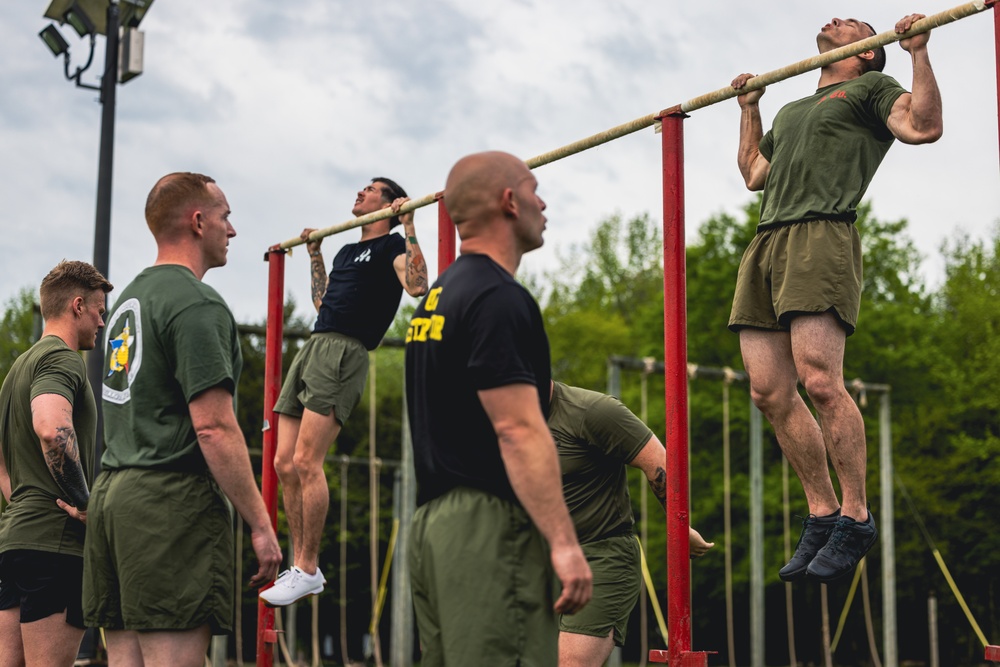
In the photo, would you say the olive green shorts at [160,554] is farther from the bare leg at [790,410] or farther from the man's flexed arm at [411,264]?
the man's flexed arm at [411,264]

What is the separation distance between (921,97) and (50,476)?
3752mm

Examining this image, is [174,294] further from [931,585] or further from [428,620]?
[931,585]

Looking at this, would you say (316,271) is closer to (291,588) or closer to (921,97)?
(291,588)

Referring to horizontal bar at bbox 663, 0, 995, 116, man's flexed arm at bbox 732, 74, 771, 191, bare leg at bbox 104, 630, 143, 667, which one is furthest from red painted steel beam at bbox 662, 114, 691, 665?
bare leg at bbox 104, 630, 143, 667

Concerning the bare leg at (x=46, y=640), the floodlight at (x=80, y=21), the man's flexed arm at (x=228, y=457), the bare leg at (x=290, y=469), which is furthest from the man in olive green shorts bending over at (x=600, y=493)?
the floodlight at (x=80, y=21)

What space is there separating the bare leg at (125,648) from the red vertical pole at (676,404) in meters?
1.93

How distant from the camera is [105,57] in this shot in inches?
428

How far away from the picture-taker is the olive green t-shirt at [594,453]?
5.74 m

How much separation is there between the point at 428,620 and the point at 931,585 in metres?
29.3

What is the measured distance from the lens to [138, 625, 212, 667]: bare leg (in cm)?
400

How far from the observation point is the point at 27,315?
41.0 m

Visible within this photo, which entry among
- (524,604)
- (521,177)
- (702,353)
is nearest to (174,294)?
(521,177)

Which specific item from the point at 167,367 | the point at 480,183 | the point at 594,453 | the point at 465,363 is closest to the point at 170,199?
the point at 167,367

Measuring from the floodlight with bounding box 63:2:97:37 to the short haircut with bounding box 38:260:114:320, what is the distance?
6.55 metres
